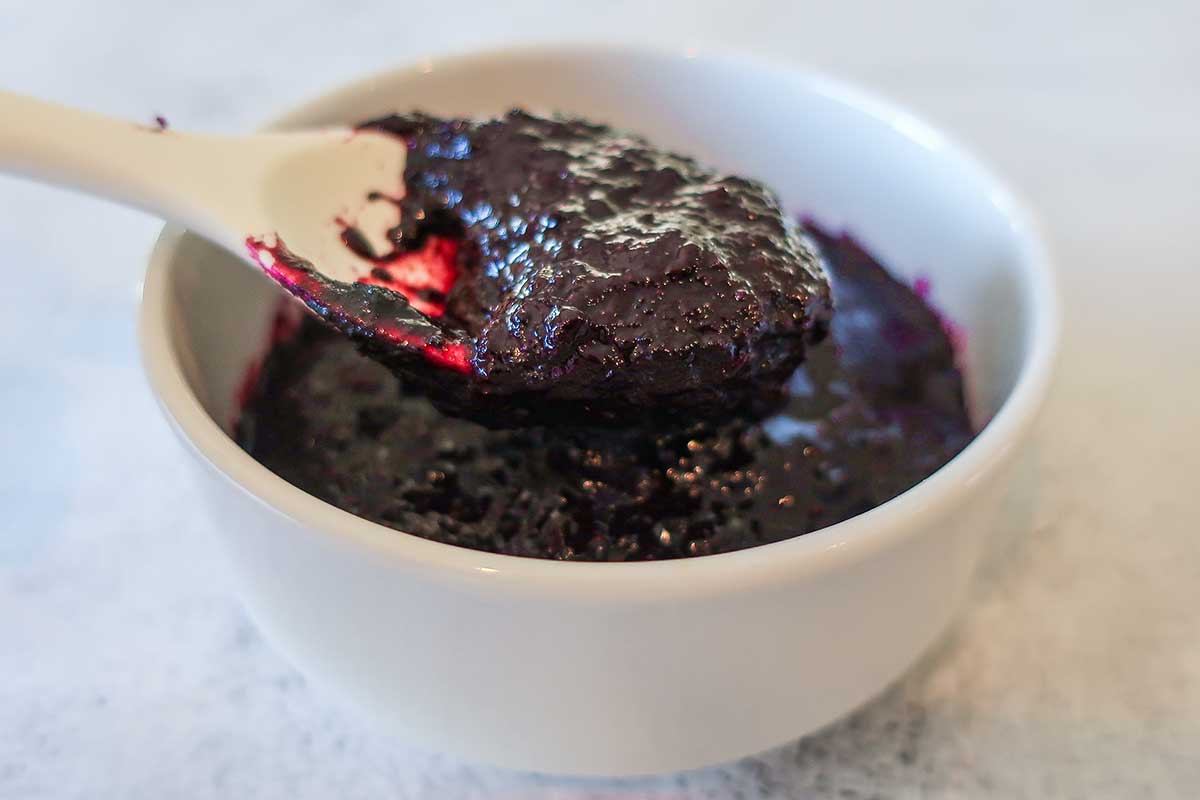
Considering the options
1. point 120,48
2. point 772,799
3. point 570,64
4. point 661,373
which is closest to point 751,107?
point 570,64

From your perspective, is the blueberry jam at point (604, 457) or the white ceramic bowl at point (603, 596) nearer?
the white ceramic bowl at point (603, 596)

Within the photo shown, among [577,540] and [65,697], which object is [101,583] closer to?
[65,697]

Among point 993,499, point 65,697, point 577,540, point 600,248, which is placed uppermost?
point 600,248

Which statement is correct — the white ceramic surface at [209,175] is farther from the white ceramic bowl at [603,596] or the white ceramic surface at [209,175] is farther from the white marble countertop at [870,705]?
the white marble countertop at [870,705]

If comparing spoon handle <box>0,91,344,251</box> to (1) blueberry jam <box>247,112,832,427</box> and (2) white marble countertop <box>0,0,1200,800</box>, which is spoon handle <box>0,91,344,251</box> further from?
(2) white marble countertop <box>0,0,1200,800</box>

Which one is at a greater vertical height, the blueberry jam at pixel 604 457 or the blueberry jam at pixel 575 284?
the blueberry jam at pixel 575 284

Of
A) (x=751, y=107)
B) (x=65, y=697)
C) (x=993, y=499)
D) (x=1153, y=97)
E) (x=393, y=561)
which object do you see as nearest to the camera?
(x=393, y=561)

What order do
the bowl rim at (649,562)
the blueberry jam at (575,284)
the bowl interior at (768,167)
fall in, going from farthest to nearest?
the bowl interior at (768,167)
the blueberry jam at (575,284)
the bowl rim at (649,562)

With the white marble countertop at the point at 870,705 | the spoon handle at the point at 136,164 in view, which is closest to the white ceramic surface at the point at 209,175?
the spoon handle at the point at 136,164
